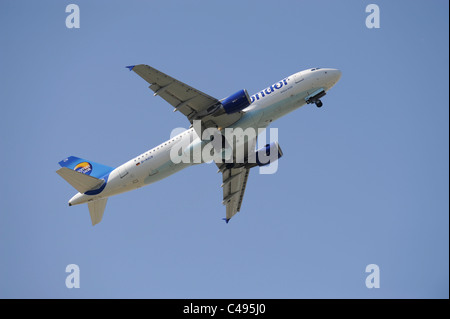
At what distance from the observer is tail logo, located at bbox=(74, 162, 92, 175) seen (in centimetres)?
Answer: 5575

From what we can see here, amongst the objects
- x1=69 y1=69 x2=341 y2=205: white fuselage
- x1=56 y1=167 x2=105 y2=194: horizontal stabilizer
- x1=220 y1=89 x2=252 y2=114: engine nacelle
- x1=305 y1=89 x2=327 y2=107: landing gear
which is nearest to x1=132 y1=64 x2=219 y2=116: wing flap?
x1=220 y1=89 x2=252 y2=114: engine nacelle

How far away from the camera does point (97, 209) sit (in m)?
57.0

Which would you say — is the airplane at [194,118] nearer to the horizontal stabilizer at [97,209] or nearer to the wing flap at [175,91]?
the wing flap at [175,91]

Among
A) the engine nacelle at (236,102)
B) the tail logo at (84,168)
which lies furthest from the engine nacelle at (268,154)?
the tail logo at (84,168)

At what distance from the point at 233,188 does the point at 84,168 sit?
53.2 ft

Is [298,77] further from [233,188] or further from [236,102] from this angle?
[233,188]

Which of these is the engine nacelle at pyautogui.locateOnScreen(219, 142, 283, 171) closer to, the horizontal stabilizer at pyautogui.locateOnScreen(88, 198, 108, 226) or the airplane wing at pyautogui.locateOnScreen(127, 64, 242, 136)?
the airplane wing at pyautogui.locateOnScreen(127, 64, 242, 136)

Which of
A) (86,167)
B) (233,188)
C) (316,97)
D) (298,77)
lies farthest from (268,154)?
(86,167)

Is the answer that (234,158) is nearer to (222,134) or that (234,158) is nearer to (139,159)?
(222,134)

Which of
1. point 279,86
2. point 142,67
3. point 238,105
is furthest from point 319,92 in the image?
point 142,67

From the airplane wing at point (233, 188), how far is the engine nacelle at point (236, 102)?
12.1 meters

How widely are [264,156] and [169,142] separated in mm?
11111

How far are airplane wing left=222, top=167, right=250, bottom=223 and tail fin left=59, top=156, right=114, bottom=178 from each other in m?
13.1

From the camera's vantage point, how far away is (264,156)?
5969 cm
